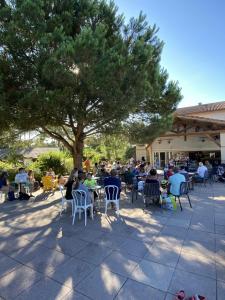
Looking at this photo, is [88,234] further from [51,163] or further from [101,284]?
[51,163]

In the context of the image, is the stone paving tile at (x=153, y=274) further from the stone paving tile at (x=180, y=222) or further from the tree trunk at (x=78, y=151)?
the tree trunk at (x=78, y=151)

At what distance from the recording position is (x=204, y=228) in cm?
500

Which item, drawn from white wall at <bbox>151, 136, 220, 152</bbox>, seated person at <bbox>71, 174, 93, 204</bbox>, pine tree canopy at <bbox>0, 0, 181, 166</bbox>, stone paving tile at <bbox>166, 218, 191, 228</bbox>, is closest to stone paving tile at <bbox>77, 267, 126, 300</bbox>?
seated person at <bbox>71, 174, 93, 204</bbox>

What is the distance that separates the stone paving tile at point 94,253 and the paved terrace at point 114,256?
2 centimetres

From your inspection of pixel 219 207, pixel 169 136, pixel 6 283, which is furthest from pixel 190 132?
pixel 6 283

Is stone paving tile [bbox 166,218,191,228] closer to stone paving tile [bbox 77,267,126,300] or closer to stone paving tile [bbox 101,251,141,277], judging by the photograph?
stone paving tile [bbox 101,251,141,277]

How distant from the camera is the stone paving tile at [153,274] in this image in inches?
115

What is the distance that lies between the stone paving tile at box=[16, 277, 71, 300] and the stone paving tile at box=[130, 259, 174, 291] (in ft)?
3.39

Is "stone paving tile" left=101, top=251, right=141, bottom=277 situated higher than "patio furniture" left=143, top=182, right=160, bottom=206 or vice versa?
"patio furniture" left=143, top=182, right=160, bottom=206

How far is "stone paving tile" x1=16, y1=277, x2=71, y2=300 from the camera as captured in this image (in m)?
2.68

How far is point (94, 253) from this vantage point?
386 cm

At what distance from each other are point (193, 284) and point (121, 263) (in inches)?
45.1

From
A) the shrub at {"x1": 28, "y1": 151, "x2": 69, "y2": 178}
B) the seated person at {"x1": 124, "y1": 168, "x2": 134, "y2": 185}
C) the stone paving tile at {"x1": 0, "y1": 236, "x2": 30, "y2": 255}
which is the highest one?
the shrub at {"x1": 28, "y1": 151, "x2": 69, "y2": 178}

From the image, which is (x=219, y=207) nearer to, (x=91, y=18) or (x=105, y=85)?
(x=105, y=85)
